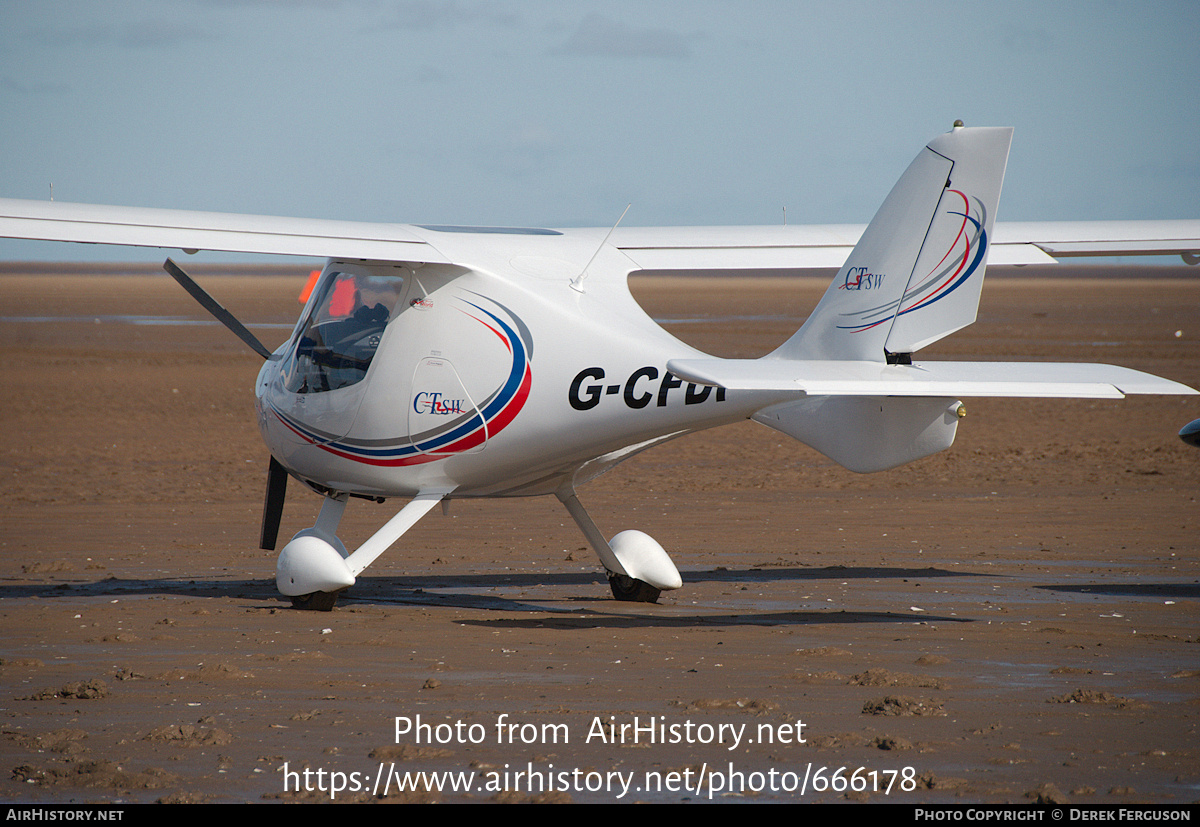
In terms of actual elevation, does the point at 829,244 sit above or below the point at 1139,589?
above

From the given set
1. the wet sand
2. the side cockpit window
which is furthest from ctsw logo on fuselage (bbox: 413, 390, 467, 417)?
the wet sand

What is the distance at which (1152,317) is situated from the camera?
2584 inches

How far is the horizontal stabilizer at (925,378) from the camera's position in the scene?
328 inches

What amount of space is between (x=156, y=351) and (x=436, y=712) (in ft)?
128

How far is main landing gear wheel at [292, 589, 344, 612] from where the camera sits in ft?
35.6

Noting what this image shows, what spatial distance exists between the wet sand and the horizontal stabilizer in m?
1.79

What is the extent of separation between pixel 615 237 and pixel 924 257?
3.25 metres

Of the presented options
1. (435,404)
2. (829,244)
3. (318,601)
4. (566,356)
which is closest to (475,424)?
(435,404)

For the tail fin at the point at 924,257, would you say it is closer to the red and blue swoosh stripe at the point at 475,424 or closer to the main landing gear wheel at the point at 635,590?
the red and blue swoosh stripe at the point at 475,424

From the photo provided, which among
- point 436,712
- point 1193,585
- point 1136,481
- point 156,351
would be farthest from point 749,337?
point 436,712

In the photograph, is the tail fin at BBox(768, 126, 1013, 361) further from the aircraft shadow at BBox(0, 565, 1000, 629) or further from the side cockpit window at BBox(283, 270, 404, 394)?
the side cockpit window at BBox(283, 270, 404, 394)

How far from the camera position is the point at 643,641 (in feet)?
31.7

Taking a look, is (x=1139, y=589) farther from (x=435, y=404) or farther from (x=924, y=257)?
(x=435, y=404)
